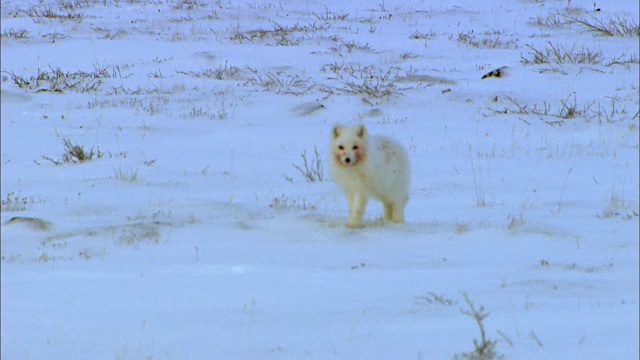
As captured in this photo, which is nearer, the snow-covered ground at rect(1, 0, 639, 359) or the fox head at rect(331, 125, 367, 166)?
the snow-covered ground at rect(1, 0, 639, 359)

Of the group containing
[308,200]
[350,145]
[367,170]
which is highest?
[350,145]

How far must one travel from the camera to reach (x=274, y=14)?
2667 centimetres

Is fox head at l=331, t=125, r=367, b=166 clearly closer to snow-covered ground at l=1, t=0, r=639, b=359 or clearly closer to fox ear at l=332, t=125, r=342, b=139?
fox ear at l=332, t=125, r=342, b=139

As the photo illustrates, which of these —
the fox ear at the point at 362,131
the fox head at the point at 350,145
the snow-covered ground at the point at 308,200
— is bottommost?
the snow-covered ground at the point at 308,200

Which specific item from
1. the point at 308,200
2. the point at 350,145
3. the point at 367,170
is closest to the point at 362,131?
the point at 350,145

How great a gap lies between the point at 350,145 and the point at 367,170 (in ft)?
0.87

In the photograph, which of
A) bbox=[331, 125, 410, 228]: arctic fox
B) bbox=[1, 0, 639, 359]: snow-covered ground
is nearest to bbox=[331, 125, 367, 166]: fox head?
bbox=[331, 125, 410, 228]: arctic fox

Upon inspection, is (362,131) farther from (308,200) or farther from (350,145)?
(308,200)

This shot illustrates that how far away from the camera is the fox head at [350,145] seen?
25.9ft

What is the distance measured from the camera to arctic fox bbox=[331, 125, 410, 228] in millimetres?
7973

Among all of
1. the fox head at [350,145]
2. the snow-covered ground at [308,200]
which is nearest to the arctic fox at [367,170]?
the fox head at [350,145]

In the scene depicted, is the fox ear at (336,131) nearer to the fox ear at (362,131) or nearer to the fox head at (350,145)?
the fox head at (350,145)

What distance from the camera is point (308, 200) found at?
9.56 m

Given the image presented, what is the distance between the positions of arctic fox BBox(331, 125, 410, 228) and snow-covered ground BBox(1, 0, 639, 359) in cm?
24
